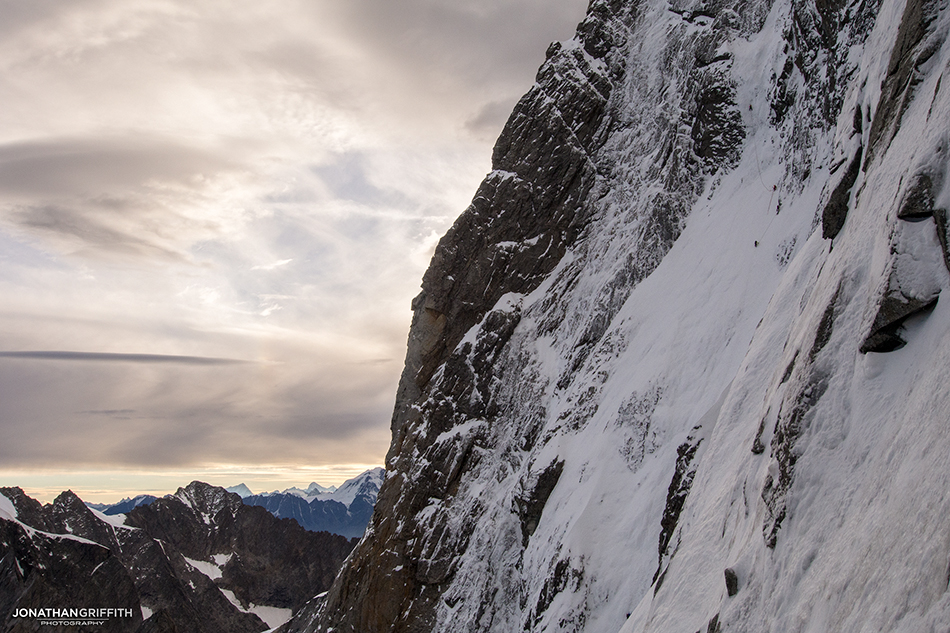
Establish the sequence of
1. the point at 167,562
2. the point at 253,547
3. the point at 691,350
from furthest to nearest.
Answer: the point at 253,547, the point at 167,562, the point at 691,350

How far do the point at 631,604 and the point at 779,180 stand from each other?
1938 cm

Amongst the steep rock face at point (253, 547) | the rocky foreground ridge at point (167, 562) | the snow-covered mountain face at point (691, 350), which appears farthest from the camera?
the steep rock face at point (253, 547)

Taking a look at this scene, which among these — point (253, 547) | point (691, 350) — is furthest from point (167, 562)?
point (691, 350)

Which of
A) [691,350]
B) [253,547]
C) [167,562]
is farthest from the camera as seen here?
[253,547]

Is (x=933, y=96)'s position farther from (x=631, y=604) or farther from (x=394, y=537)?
(x=394, y=537)

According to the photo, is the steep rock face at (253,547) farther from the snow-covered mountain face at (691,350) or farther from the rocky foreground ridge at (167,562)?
the snow-covered mountain face at (691,350)

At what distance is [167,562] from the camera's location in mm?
101375

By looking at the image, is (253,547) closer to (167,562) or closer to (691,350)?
(167,562)

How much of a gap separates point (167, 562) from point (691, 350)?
103 m

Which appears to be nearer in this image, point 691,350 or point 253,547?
point 691,350

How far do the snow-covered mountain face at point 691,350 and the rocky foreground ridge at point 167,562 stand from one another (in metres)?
44.8

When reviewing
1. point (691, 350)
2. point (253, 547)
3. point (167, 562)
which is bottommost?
point (253, 547)

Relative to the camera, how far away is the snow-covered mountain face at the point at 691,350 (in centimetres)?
826

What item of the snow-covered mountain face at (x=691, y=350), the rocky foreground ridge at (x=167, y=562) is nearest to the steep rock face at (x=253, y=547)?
the rocky foreground ridge at (x=167, y=562)
